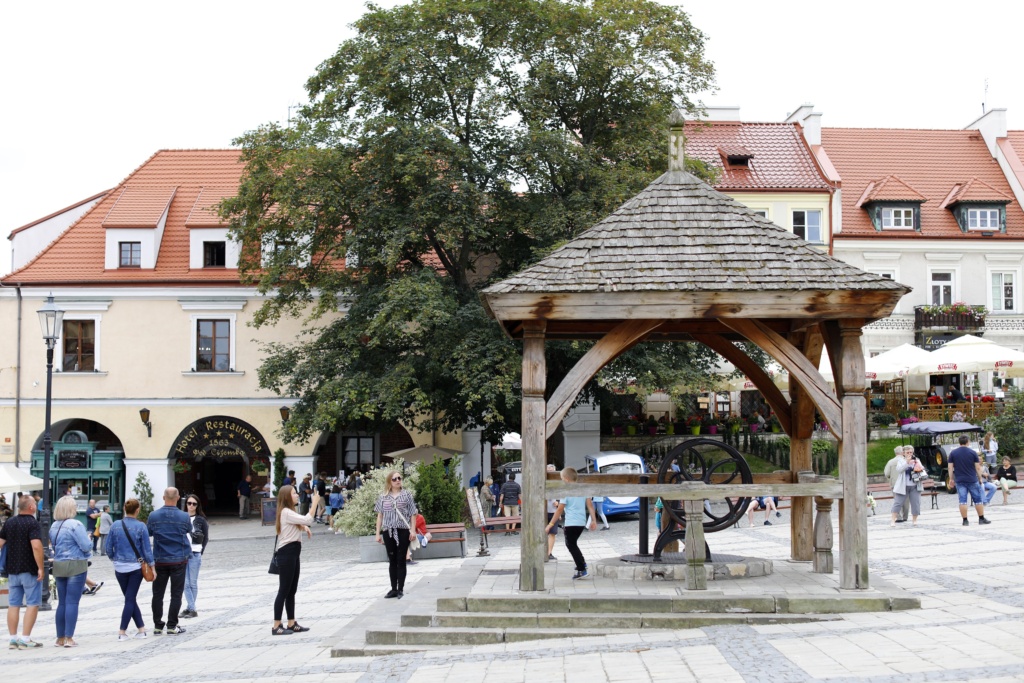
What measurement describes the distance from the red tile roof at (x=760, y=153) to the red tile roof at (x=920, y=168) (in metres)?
1.82

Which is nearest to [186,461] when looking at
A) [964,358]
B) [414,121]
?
[414,121]

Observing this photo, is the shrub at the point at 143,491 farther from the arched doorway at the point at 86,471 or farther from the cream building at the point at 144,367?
the arched doorway at the point at 86,471

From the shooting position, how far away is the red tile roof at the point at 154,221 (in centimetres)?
3472

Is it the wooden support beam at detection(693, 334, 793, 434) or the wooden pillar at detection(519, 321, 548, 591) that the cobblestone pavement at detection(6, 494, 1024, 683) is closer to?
the wooden pillar at detection(519, 321, 548, 591)

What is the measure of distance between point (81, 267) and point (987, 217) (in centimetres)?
3116

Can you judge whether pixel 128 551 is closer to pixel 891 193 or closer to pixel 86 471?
pixel 86 471

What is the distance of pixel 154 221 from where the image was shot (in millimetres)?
35625

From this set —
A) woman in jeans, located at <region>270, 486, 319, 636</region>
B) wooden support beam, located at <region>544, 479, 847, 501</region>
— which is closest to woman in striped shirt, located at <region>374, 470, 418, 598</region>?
woman in jeans, located at <region>270, 486, 319, 636</region>

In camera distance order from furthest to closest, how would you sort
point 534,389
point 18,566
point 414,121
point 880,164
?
point 880,164
point 414,121
point 18,566
point 534,389

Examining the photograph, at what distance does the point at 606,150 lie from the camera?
2820 cm

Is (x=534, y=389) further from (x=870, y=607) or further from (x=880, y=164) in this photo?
(x=880, y=164)

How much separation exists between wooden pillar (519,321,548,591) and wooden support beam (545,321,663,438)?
4.7 inches

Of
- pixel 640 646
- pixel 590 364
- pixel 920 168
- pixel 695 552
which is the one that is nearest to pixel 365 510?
pixel 590 364

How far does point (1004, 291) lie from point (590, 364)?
3333cm
